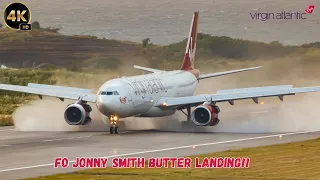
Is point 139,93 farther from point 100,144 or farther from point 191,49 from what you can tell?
point 191,49

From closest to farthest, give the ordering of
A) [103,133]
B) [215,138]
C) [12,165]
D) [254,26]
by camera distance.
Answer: [12,165], [215,138], [103,133], [254,26]

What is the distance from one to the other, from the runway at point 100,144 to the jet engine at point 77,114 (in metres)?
1.39

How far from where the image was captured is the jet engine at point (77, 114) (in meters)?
68.3

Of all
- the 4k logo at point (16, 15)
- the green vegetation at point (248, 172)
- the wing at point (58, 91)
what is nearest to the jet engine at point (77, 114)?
the wing at point (58, 91)

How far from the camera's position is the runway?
1919 inches

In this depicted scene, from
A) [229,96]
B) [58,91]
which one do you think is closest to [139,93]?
[229,96]

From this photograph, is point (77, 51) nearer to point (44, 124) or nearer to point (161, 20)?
point (161, 20)

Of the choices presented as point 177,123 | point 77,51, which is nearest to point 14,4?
point 77,51

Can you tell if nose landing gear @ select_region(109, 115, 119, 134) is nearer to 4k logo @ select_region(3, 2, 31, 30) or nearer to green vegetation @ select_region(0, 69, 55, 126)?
green vegetation @ select_region(0, 69, 55, 126)

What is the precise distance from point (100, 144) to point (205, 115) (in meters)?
11.8

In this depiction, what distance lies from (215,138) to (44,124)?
15.1 m

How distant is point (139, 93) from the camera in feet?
224

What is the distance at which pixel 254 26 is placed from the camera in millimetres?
94188

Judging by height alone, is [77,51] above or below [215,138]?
above
